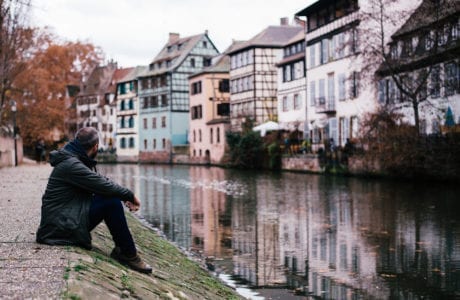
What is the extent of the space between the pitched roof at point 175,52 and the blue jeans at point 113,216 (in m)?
86.0

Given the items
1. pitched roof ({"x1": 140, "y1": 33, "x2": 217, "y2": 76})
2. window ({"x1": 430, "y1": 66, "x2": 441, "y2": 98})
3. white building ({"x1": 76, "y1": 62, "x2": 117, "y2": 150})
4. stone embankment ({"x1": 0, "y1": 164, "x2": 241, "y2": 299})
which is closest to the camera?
stone embankment ({"x1": 0, "y1": 164, "x2": 241, "y2": 299})

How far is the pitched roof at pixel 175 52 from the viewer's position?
3698 inches

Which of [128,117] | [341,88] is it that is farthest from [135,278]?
[128,117]

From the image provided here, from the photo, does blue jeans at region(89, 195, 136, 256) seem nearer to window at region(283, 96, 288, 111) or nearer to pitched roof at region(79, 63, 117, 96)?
window at region(283, 96, 288, 111)

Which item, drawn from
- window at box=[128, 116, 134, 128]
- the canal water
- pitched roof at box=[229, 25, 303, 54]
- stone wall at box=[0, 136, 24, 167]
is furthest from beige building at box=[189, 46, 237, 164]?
the canal water

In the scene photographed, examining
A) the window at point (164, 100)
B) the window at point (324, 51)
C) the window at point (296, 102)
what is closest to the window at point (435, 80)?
the window at point (324, 51)

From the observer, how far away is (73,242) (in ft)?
27.2

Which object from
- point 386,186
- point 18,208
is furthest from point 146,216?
point 386,186

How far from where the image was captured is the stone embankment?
245 inches

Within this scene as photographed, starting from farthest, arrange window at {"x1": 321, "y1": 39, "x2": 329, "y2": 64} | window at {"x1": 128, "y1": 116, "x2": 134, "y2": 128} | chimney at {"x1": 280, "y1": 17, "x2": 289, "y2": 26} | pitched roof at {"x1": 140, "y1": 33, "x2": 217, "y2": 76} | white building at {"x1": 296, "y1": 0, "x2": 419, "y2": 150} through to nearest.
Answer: window at {"x1": 128, "y1": 116, "x2": 134, "y2": 128}
pitched roof at {"x1": 140, "y1": 33, "x2": 217, "y2": 76}
chimney at {"x1": 280, "y1": 17, "x2": 289, "y2": 26}
window at {"x1": 321, "y1": 39, "x2": 329, "y2": 64}
white building at {"x1": 296, "y1": 0, "x2": 419, "y2": 150}

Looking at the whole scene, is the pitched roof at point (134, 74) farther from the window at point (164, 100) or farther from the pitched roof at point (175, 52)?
the window at point (164, 100)

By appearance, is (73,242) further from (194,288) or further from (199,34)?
(199,34)

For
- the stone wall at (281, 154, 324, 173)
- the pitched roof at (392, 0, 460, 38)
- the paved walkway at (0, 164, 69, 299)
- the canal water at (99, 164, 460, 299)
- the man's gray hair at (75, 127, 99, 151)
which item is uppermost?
the pitched roof at (392, 0, 460, 38)

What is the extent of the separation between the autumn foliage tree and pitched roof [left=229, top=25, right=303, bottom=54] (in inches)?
729
